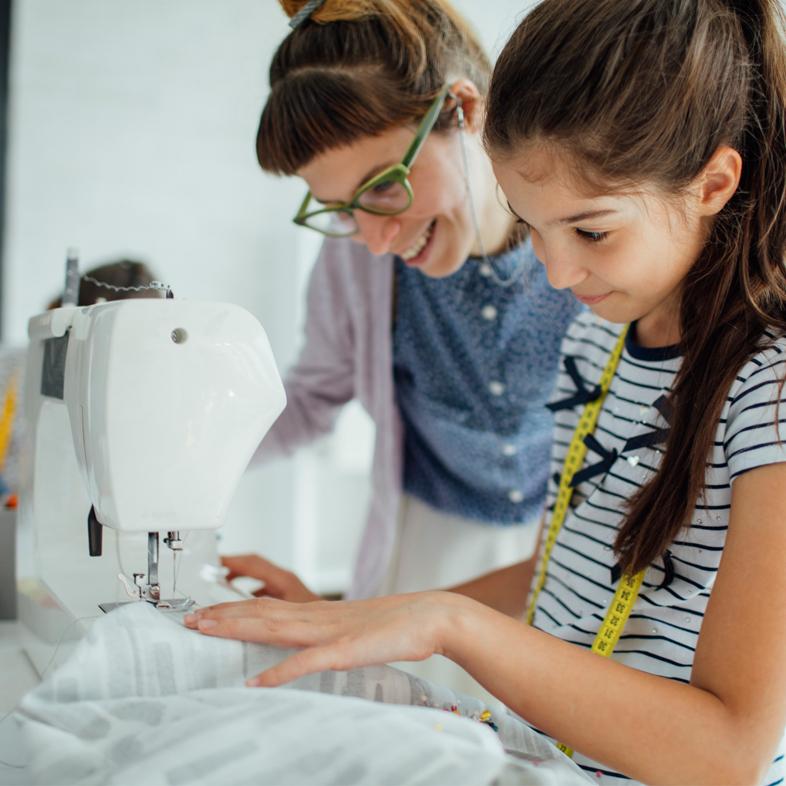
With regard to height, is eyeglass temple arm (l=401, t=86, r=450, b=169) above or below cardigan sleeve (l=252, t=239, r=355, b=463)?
above

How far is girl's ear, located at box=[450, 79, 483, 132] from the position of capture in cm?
121

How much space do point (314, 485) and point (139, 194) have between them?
124 cm

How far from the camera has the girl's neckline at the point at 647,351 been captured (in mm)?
968

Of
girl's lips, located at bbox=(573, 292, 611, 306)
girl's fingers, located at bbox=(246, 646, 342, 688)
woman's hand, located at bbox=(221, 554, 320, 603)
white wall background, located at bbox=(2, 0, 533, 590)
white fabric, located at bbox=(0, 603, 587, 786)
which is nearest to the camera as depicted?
white fabric, located at bbox=(0, 603, 587, 786)

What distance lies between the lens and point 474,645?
70 cm

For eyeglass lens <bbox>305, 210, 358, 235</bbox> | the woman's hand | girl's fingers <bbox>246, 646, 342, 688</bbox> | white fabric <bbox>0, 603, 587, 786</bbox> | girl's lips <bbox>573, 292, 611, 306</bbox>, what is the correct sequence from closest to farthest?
white fabric <bbox>0, 603, 587, 786</bbox> < girl's fingers <bbox>246, 646, 342, 688</bbox> < girl's lips <bbox>573, 292, 611, 306</bbox> < the woman's hand < eyeglass lens <bbox>305, 210, 358, 235</bbox>

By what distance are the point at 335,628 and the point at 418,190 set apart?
2.36 feet

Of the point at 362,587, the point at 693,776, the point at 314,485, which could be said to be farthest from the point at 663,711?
the point at 314,485

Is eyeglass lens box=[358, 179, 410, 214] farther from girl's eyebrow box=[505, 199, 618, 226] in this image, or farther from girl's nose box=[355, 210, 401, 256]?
girl's eyebrow box=[505, 199, 618, 226]

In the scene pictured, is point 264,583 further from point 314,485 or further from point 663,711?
point 314,485

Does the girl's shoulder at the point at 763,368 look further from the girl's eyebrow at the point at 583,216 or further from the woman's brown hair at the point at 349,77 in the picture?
the woman's brown hair at the point at 349,77

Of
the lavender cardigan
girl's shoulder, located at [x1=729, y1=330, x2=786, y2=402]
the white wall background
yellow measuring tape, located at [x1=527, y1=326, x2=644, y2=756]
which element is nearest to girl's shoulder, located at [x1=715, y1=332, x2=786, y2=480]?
girl's shoulder, located at [x1=729, y1=330, x2=786, y2=402]

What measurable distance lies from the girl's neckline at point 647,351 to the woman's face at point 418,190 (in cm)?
38

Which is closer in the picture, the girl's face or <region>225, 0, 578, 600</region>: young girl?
the girl's face
